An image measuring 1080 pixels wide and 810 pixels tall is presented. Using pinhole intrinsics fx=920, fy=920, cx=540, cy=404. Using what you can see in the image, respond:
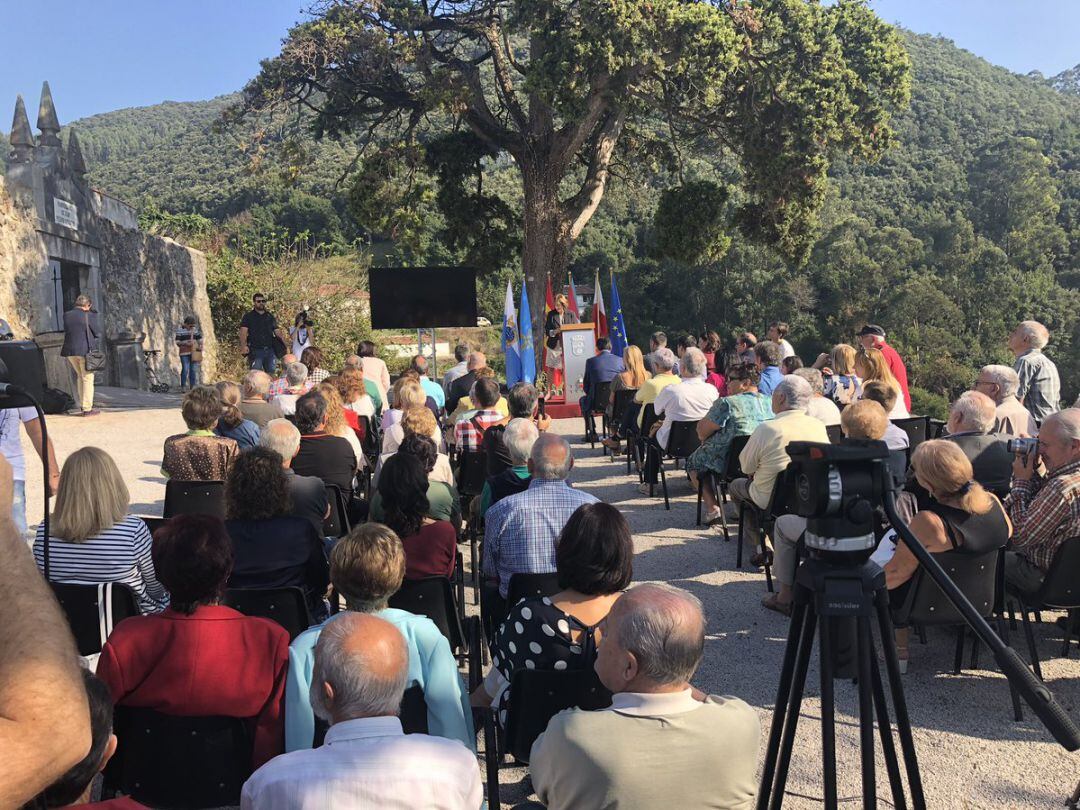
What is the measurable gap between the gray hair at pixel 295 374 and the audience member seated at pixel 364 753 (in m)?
5.38

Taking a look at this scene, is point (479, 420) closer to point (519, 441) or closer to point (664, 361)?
point (519, 441)

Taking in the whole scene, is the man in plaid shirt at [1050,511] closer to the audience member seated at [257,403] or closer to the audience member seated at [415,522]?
the audience member seated at [415,522]

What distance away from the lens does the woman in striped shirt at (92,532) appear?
339cm

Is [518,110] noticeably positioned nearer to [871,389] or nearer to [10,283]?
[10,283]

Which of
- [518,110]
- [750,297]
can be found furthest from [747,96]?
[750,297]

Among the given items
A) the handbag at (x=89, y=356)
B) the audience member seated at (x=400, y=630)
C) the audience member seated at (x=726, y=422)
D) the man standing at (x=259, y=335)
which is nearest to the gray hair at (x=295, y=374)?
the audience member seated at (x=726, y=422)

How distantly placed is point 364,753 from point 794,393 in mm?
3968

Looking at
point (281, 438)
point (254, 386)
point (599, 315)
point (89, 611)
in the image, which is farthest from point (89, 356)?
point (89, 611)

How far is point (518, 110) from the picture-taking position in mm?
17438

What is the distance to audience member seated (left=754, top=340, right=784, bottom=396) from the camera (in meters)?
7.53

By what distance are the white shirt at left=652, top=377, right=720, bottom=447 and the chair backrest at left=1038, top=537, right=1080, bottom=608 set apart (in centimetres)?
354

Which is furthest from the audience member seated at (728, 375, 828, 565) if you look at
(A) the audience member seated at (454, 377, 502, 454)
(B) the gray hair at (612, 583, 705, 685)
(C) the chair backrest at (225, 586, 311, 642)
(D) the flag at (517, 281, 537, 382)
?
(D) the flag at (517, 281, 537, 382)

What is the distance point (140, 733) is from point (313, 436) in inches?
122

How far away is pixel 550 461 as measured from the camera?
12.6 feet
